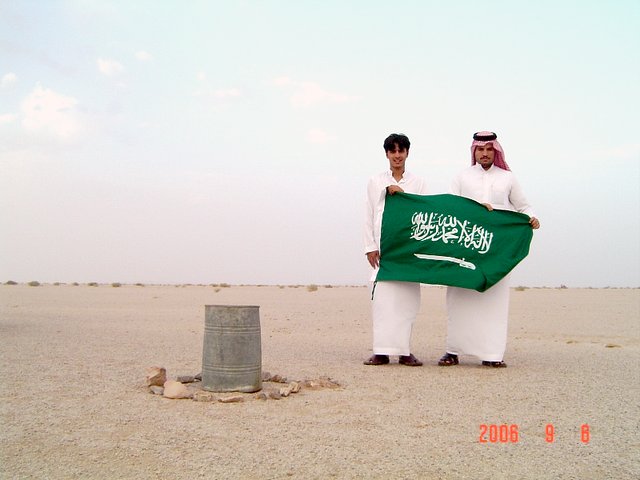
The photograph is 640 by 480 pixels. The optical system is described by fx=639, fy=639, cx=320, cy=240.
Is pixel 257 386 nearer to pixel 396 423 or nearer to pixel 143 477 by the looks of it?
pixel 396 423

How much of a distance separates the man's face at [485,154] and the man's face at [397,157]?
3.37ft

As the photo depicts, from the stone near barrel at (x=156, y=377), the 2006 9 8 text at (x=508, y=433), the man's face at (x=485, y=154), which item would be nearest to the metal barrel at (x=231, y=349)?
the stone near barrel at (x=156, y=377)

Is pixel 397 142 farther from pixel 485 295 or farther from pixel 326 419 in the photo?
pixel 326 419

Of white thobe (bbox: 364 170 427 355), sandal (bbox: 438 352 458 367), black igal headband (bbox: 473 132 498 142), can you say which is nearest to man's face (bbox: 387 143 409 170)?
white thobe (bbox: 364 170 427 355)

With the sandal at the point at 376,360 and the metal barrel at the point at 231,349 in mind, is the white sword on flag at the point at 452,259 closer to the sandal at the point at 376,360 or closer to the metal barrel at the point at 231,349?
the sandal at the point at 376,360

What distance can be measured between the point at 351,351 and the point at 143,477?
7.06 m

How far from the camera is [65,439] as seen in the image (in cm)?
491

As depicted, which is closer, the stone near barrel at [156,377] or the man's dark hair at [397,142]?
the stone near barrel at [156,377]

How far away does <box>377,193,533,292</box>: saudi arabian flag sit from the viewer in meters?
8.91

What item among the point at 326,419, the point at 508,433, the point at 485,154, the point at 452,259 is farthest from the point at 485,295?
the point at 326,419

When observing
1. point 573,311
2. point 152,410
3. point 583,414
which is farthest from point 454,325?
point 573,311

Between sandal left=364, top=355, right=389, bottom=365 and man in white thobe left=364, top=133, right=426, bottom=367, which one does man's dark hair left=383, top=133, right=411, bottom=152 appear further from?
sandal left=364, top=355, right=389, bottom=365

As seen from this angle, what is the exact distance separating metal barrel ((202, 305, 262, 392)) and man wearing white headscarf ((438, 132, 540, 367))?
3431mm

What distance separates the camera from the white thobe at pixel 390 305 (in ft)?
29.1
